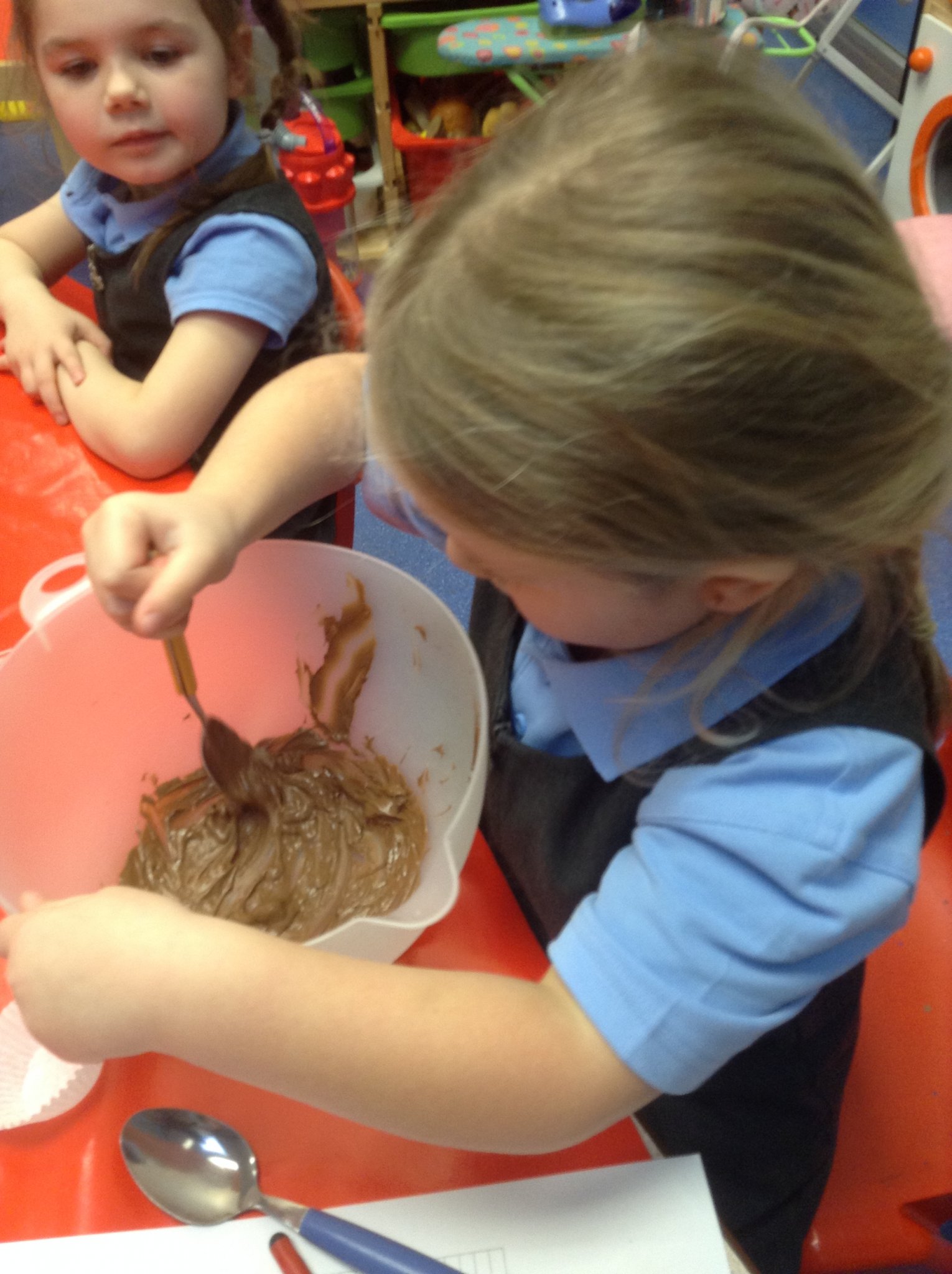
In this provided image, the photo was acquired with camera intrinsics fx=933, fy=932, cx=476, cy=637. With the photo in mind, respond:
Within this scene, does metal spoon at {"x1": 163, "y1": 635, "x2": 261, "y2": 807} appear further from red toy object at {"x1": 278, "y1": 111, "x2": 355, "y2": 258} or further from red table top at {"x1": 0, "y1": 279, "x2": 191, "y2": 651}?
red toy object at {"x1": 278, "y1": 111, "x2": 355, "y2": 258}

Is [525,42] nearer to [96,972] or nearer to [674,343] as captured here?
[674,343]

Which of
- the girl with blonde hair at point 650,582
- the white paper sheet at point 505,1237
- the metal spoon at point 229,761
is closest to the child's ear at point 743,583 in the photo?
the girl with blonde hair at point 650,582

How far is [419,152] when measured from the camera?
6.55 ft

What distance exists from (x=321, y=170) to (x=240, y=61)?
35.4 inches

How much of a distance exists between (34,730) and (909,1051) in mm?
595

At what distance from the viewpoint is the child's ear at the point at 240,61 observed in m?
0.88

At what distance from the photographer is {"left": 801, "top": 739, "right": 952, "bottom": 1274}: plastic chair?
55 cm

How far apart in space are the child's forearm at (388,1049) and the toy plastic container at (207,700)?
0.26ft

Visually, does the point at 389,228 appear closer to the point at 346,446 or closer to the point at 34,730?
the point at 346,446

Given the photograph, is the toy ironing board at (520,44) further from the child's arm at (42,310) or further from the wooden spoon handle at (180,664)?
the wooden spoon handle at (180,664)

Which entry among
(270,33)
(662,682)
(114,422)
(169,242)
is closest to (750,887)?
(662,682)

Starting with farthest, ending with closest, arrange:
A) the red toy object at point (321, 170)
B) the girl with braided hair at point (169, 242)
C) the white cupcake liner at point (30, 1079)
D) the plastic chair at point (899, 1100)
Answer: the red toy object at point (321, 170)
the girl with braided hair at point (169, 242)
the plastic chair at point (899, 1100)
the white cupcake liner at point (30, 1079)

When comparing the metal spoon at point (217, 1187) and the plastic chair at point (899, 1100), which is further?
the plastic chair at point (899, 1100)

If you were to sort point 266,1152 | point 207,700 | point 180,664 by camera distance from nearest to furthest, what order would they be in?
point 266,1152, point 180,664, point 207,700
